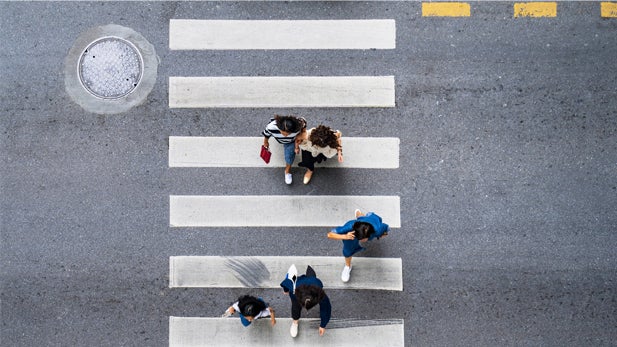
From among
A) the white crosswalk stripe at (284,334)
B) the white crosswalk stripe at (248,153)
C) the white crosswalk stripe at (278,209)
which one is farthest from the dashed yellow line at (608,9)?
the white crosswalk stripe at (284,334)

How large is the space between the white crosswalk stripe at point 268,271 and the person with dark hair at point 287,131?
3.96ft

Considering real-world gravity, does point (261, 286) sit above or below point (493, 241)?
below

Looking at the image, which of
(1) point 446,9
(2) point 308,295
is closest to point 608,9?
(1) point 446,9

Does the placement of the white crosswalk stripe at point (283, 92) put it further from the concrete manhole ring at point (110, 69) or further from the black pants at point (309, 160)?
the black pants at point (309, 160)

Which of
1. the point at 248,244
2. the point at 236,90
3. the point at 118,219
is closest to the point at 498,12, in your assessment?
the point at 236,90

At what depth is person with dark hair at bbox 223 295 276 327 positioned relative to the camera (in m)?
6.72

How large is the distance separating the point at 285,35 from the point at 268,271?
10.3ft

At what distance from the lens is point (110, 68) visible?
790cm

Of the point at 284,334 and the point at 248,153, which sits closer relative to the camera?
the point at 284,334

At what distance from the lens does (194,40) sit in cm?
784

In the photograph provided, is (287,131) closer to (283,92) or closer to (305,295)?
(283,92)

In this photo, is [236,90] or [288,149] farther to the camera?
[236,90]

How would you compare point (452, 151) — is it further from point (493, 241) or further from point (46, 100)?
point (46, 100)

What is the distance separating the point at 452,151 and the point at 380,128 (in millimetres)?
1006
